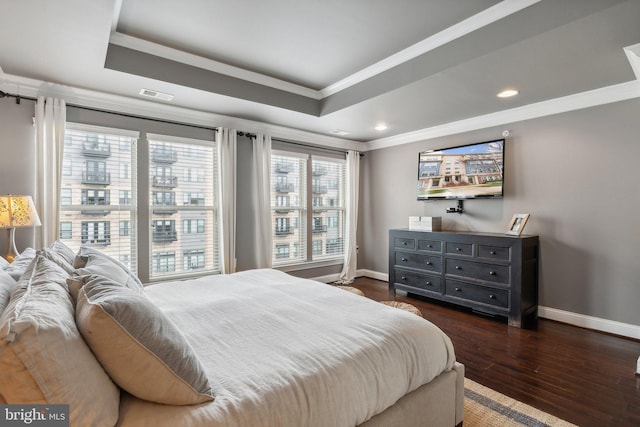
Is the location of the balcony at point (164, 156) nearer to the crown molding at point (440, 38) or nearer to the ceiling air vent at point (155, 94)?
the ceiling air vent at point (155, 94)

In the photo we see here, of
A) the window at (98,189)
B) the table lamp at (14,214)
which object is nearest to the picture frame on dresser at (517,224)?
the window at (98,189)

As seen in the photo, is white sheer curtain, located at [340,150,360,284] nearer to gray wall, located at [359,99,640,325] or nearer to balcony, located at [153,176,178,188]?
gray wall, located at [359,99,640,325]

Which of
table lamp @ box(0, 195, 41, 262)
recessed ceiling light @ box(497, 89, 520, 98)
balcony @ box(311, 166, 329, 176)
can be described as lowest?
table lamp @ box(0, 195, 41, 262)

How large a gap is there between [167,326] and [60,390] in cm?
34

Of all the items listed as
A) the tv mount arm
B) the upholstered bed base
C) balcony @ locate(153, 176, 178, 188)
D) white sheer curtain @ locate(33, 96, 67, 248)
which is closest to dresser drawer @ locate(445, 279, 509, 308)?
the tv mount arm

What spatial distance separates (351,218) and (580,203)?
3.12 metres

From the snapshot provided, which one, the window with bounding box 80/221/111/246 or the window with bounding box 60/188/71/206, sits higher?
the window with bounding box 60/188/71/206

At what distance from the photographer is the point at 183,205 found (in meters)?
3.90

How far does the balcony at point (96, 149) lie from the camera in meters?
3.31

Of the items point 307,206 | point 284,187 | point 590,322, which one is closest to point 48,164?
point 284,187

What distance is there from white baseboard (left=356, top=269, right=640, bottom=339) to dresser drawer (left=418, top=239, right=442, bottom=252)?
4.26 feet

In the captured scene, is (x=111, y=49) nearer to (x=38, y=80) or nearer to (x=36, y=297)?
(x=38, y=80)

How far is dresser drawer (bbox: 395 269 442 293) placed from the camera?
4.12 m

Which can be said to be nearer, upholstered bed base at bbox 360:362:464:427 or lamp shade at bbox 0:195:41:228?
upholstered bed base at bbox 360:362:464:427
